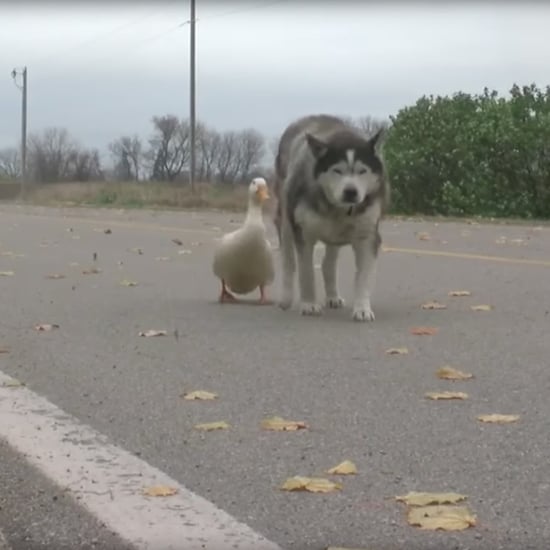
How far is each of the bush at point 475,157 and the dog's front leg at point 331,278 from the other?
21654 mm

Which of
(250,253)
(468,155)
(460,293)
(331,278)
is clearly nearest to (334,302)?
(331,278)

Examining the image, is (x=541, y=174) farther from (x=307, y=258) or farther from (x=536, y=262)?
(x=307, y=258)

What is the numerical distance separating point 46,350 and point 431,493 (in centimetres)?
373

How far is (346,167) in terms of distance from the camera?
8438mm

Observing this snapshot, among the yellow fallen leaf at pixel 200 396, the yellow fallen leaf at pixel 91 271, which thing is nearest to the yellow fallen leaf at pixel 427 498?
the yellow fallen leaf at pixel 200 396

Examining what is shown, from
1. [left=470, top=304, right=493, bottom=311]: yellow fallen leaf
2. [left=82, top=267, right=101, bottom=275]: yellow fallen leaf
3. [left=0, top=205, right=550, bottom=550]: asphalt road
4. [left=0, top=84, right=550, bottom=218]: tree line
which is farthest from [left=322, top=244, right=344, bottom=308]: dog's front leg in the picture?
[left=0, top=84, right=550, bottom=218]: tree line

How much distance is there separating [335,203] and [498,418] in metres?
3.27

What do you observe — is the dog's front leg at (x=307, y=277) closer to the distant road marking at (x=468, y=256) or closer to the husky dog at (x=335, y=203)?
the husky dog at (x=335, y=203)

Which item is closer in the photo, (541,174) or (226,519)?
(226,519)

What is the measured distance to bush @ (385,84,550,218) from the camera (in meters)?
31.5

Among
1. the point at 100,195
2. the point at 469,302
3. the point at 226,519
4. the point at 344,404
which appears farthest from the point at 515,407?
the point at 100,195

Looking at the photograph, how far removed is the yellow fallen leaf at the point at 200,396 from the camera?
19.6ft

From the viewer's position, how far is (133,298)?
1030 cm

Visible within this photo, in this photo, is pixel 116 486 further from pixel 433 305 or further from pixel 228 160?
pixel 228 160
